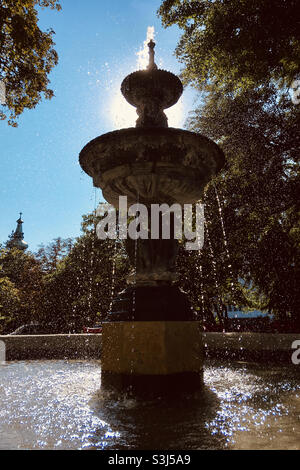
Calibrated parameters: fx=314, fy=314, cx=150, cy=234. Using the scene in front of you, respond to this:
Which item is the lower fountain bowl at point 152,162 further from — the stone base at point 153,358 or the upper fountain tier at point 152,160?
the stone base at point 153,358

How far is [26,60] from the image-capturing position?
285 inches

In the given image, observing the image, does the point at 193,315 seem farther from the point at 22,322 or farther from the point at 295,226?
the point at 22,322

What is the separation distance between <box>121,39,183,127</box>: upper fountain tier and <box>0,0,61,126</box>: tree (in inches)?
128

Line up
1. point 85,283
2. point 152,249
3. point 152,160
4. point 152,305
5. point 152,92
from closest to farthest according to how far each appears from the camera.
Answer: point 152,305
point 152,160
point 152,249
point 152,92
point 85,283

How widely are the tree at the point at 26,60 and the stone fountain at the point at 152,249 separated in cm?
357

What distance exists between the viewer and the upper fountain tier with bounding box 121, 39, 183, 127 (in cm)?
426

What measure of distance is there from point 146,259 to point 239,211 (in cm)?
876

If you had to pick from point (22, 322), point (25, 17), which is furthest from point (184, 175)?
point (22, 322)

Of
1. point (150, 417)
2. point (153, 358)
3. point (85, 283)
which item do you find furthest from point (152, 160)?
point (85, 283)

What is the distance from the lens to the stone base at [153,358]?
2963mm

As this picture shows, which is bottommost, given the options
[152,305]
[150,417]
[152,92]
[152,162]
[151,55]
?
[150,417]

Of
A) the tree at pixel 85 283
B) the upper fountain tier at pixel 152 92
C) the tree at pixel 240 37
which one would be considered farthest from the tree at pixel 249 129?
the tree at pixel 85 283

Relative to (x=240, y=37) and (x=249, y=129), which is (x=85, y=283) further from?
(x=240, y=37)

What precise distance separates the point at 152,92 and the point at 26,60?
15.0 ft
